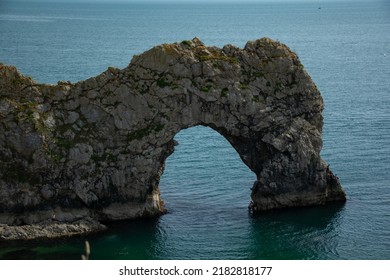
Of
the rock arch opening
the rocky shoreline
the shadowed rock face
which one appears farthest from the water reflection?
the rocky shoreline

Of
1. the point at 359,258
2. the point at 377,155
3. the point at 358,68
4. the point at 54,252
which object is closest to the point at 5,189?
the point at 54,252

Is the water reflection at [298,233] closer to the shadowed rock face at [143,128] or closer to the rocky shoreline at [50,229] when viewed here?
the shadowed rock face at [143,128]

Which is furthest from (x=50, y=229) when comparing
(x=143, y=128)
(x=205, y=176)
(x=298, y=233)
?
→ (x=205, y=176)

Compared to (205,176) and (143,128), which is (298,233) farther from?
(205,176)

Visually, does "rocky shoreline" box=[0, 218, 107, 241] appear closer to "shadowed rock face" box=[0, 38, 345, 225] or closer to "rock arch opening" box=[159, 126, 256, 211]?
"shadowed rock face" box=[0, 38, 345, 225]

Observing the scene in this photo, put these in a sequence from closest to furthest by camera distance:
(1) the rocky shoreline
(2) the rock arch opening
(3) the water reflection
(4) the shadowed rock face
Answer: (3) the water reflection, (1) the rocky shoreline, (4) the shadowed rock face, (2) the rock arch opening

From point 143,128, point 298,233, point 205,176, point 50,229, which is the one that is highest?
point 143,128

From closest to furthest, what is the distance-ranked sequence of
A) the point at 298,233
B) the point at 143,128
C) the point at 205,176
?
1. the point at 298,233
2. the point at 143,128
3. the point at 205,176

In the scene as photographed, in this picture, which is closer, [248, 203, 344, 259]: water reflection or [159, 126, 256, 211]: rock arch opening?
[248, 203, 344, 259]: water reflection
